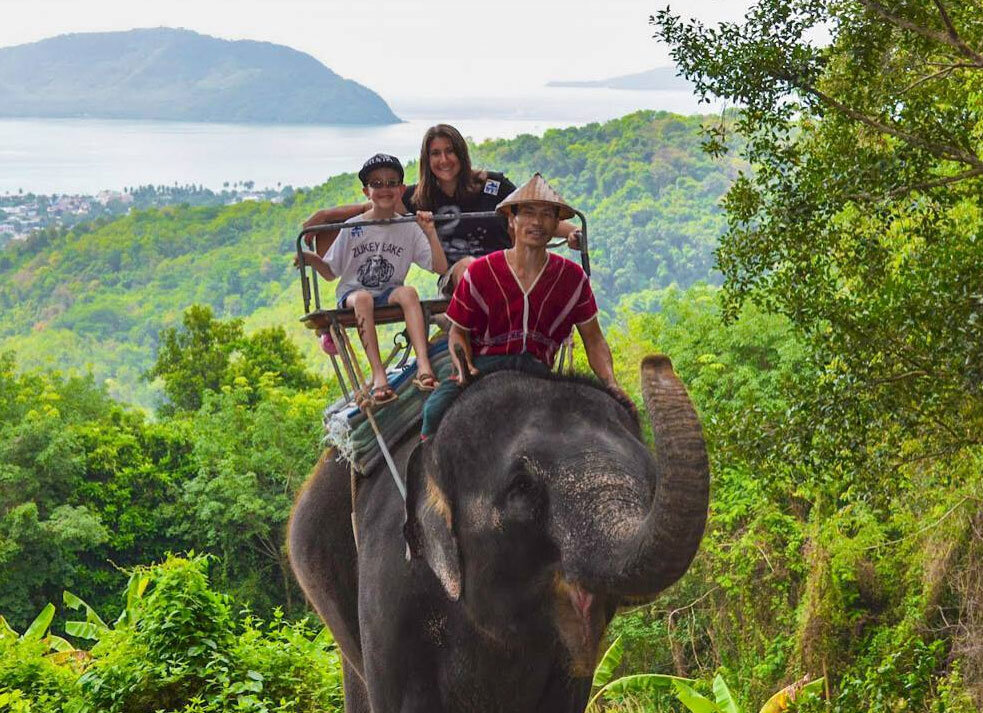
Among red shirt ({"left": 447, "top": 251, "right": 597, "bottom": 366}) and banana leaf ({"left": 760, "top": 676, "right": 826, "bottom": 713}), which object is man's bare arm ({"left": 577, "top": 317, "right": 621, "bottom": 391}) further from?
banana leaf ({"left": 760, "top": 676, "right": 826, "bottom": 713})

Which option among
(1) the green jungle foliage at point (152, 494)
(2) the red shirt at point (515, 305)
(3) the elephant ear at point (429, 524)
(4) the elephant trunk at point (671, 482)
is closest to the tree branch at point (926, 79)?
(2) the red shirt at point (515, 305)

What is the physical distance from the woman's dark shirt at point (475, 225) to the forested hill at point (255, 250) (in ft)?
188

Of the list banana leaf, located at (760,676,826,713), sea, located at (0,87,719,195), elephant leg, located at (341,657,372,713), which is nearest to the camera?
elephant leg, located at (341,657,372,713)

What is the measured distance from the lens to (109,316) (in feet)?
303

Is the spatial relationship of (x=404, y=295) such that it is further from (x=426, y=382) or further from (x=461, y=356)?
(x=461, y=356)

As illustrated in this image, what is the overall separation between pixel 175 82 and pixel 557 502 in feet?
542

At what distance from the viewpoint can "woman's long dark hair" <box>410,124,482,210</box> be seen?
5125mm

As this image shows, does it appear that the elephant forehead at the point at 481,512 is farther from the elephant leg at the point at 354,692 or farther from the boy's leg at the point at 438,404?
the elephant leg at the point at 354,692

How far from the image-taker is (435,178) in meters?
5.18

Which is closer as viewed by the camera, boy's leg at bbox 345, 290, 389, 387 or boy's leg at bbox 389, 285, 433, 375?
boy's leg at bbox 389, 285, 433, 375

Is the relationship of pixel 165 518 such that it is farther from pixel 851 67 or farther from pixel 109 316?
pixel 109 316

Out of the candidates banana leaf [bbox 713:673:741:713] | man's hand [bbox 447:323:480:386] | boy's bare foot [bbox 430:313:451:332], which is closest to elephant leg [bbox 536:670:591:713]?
man's hand [bbox 447:323:480:386]

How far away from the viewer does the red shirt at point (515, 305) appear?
3.98m

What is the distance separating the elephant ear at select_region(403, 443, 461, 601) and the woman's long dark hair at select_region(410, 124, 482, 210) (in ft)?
4.50
